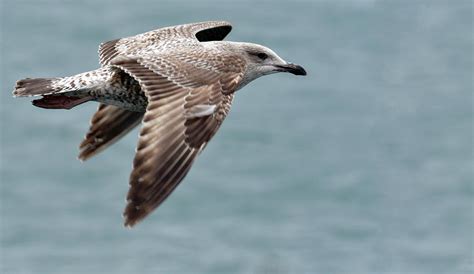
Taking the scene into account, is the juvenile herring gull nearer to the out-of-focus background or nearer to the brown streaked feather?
the brown streaked feather

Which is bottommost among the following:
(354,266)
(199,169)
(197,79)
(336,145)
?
(197,79)

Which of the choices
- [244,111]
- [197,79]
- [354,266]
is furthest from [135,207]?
[244,111]

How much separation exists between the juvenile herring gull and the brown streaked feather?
0.01 m

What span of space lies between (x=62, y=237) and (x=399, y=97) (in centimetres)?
2408

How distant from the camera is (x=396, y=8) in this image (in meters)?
92.6

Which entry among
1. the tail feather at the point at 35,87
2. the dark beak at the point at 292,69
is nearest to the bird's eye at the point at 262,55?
the dark beak at the point at 292,69

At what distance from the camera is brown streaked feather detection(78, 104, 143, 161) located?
16844 millimetres

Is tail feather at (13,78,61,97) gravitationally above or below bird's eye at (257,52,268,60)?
below

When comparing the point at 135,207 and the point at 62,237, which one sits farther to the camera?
the point at 62,237

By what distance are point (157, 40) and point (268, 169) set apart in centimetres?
4711

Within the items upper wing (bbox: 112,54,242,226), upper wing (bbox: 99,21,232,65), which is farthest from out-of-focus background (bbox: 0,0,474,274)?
upper wing (bbox: 112,54,242,226)

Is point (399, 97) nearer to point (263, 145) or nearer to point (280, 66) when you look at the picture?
point (263, 145)

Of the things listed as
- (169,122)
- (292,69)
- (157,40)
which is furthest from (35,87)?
(292,69)

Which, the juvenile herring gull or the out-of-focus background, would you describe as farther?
the out-of-focus background
